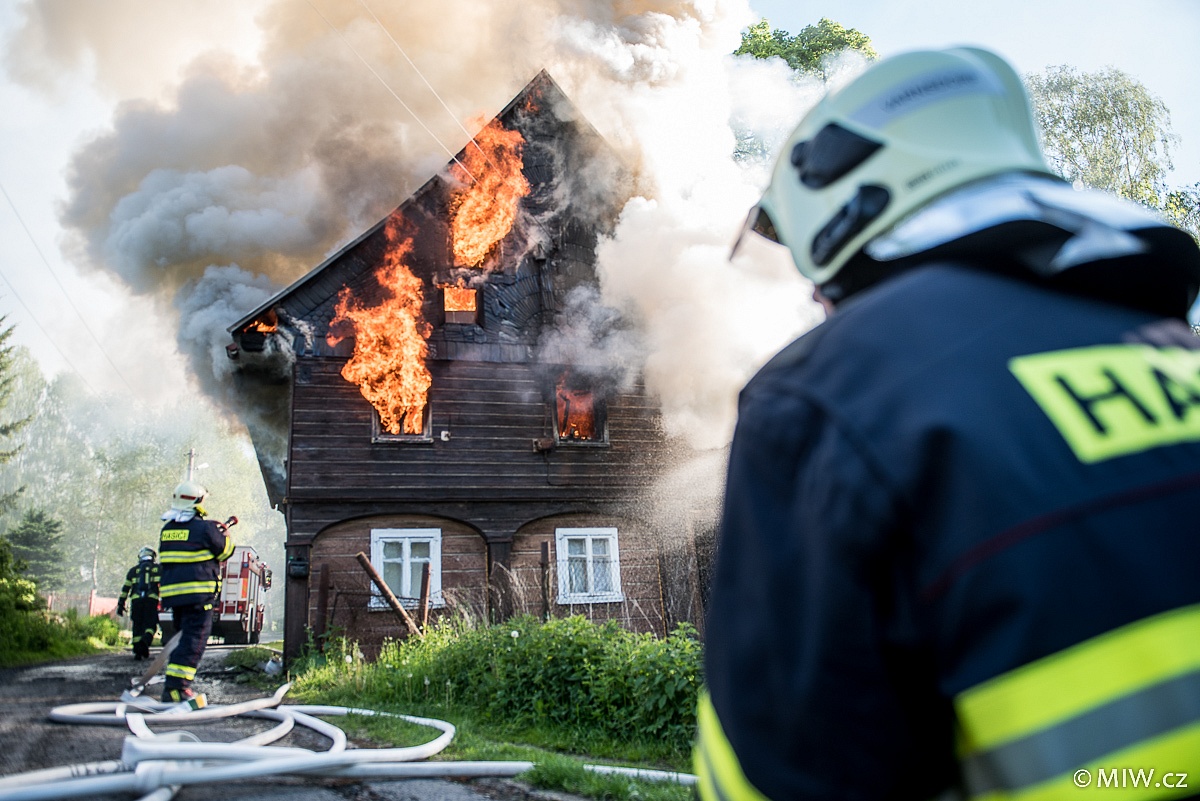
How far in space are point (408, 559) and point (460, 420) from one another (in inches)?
105

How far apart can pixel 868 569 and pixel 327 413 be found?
13.8 meters

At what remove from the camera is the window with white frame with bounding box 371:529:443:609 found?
43.5 ft

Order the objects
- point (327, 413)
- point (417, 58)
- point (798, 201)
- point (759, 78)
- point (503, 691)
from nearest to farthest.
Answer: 1. point (798, 201)
2. point (503, 691)
3. point (327, 413)
4. point (417, 58)
5. point (759, 78)

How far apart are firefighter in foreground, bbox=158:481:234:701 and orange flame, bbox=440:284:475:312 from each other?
7.78 m

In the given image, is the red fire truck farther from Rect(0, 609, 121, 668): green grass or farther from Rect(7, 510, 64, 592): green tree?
Rect(7, 510, 64, 592): green tree

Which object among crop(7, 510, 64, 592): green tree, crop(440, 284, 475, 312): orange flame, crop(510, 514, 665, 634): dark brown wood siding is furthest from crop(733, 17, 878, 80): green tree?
crop(7, 510, 64, 592): green tree

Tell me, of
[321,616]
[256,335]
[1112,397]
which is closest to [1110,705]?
[1112,397]

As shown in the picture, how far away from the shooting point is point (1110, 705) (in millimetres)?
731

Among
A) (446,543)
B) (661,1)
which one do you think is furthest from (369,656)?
(661,1)

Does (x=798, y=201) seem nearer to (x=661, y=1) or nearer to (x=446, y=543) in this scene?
(x=446, y=543)

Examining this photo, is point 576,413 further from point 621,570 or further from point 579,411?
point 621,570

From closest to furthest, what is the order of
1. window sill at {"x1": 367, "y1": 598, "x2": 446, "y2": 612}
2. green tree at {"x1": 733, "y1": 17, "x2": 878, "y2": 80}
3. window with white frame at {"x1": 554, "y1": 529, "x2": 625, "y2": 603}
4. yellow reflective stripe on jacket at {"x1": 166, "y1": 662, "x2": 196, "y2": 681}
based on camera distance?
yellow reflective stripe on jacket at {"x1": 166, "y1": 662, "x2": 196, "y2": 681}
window sill at {"x1": 367, "y1": 598, "x2": 446, "y2": 612}
window with white frame at {"x1": 554, "y1": 529, "x2": 625, "y2": 603}
green tree at {"x1": 733, "y1": 17, "x2": 878, "y2": 80}

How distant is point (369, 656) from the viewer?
12.7m

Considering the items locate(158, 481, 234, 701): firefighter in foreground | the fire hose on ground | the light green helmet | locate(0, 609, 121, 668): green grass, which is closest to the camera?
the light green helmet
